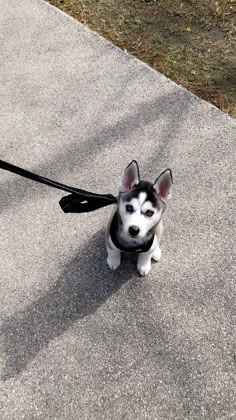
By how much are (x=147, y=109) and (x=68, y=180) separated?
1053 millimetres

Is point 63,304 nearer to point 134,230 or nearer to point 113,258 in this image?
point 113,258

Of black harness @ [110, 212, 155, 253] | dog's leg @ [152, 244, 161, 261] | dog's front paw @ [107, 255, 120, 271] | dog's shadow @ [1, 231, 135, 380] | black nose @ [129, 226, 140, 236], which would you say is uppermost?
black nose @ [129, 226, 140, 236]

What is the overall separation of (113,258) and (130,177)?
2.34ft

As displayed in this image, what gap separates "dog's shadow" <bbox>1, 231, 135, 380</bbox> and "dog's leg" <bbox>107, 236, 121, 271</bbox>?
5 centimetres

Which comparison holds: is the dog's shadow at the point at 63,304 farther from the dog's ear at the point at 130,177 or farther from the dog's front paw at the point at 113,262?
the dog's ear at the point at 130,177

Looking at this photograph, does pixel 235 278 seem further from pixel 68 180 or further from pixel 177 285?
pixel 68 180

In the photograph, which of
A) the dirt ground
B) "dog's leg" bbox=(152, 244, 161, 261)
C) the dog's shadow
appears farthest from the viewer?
the dirt ground

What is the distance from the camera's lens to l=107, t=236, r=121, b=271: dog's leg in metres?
3.04

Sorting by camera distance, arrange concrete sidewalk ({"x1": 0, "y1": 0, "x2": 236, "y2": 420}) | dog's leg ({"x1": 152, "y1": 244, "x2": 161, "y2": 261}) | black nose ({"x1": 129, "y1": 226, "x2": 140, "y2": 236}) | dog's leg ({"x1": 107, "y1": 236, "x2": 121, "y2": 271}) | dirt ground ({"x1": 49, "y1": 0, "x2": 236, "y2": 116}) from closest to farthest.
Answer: black nose ({"x1": 129, "y1": 226, "x2": 140, "y2": 236}) < concrete sidewalk ({"x1": 0, "y1": 0, "x2": 236, "y2": 420}) < dog's leg ({"x1": 107, "y1": 236, "x2": 121, "y2": 271}) < dog's leg ({"x1": 152, "y1": 244, "x2": 161, "y2": 261}) < dirt ground ({"x1": 49, "y1": 0, "x2": 236, "y2": 116})

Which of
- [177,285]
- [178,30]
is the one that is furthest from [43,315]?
[178,30]

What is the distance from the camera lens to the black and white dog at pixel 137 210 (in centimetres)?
250

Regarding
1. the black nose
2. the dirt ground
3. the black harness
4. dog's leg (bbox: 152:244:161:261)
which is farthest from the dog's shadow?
the dirt ground

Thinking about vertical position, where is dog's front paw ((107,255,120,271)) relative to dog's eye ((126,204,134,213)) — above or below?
below

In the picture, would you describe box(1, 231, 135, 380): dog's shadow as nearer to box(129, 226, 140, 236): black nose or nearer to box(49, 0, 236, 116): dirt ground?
box(129, 226, 140, 236): black nose
